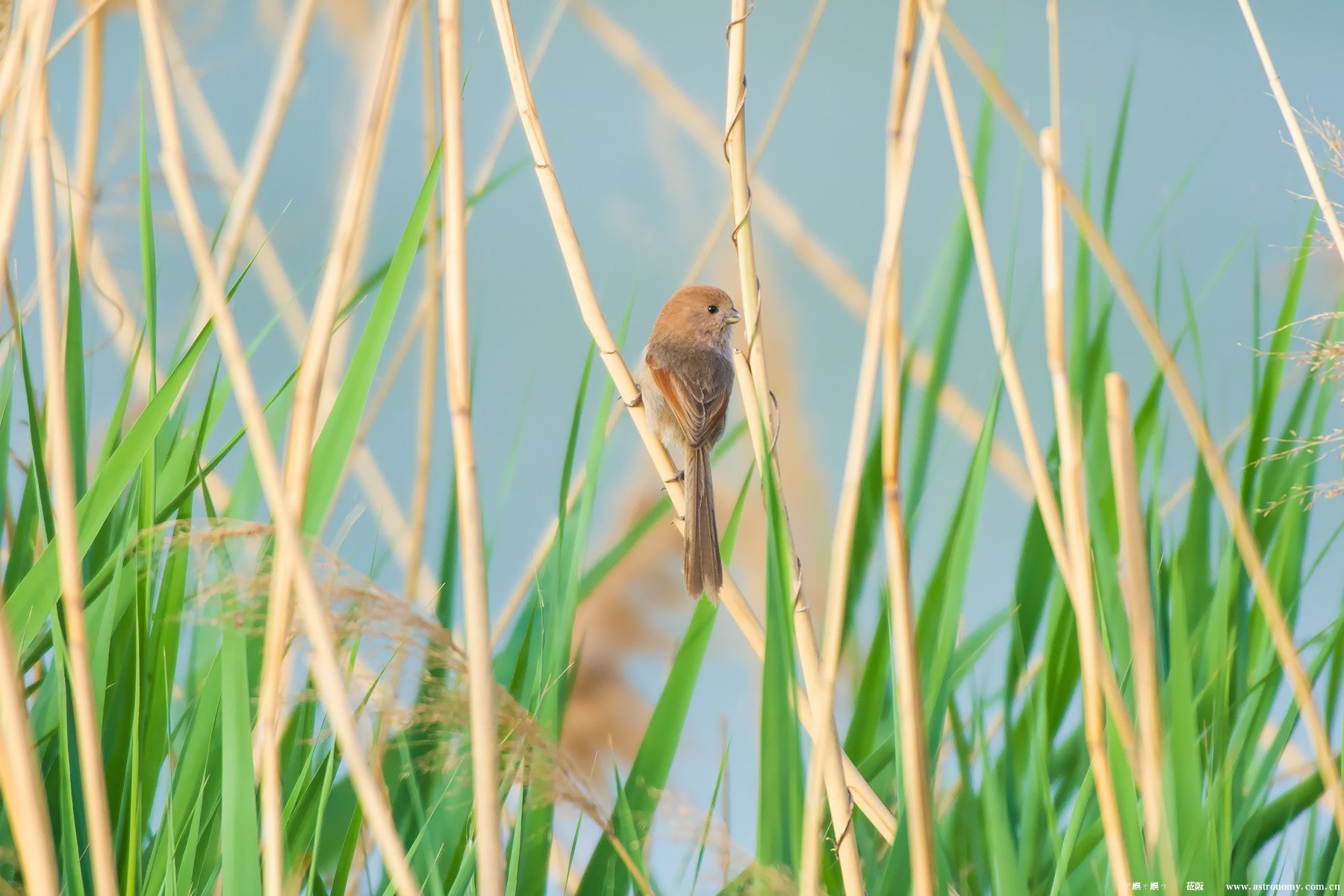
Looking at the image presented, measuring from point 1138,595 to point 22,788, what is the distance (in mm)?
810

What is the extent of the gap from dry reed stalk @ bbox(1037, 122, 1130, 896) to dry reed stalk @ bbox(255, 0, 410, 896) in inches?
23.2

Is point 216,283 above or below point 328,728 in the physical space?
above

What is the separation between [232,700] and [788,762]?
497 millimetres

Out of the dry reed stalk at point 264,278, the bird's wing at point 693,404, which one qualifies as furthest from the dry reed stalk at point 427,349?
the bird's wing at point 693,404

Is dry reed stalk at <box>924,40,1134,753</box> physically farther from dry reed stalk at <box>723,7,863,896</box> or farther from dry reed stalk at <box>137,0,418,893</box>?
dry reed stalk at <box>137,0,418,893</box>

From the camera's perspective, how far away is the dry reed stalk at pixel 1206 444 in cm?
103

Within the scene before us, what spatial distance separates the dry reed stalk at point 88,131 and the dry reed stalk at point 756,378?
105cm

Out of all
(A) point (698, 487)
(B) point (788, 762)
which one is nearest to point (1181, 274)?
(A) point (698, 487)

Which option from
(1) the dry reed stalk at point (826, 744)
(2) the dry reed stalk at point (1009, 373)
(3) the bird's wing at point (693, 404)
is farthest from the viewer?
(3) the bird's wing at point (693, 404)

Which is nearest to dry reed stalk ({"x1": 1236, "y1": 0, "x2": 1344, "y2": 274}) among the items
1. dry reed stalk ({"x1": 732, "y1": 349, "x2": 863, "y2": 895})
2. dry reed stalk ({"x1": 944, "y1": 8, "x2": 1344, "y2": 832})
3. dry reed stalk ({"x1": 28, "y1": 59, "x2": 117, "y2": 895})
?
dry reed stalk ({"x1": 944, "y1": 8, "x2": 1344, "y2": 832})

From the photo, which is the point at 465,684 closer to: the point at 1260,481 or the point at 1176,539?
the point at 1176,539

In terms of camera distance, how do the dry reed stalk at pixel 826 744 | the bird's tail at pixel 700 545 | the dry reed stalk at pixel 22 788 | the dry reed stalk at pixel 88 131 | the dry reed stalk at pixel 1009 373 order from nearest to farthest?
the dry reed stalk at pixel 22 788 < the dry reed stalk at pixel 826 744 < the dry reed stalk at pixel 1009 373 < the bird's tail at pixel 700 545 < the dry reed stalk at pixel 88 131

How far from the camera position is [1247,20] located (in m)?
1.27

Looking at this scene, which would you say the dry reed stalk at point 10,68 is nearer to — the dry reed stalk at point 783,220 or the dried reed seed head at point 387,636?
the dried reed seed head at point 387,636
